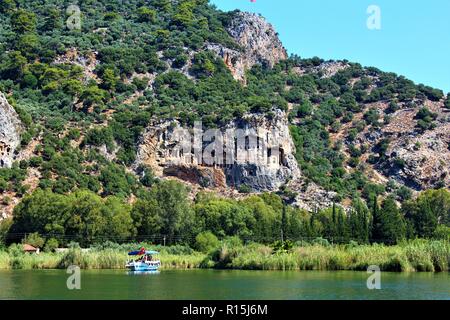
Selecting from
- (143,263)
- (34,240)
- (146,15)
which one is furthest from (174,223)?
(146,15)

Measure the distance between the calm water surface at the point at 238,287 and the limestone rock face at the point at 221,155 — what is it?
2555 inches

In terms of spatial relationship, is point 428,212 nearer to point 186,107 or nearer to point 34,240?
point 186,107

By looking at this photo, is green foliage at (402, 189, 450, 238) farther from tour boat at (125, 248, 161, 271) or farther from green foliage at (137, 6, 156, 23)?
green foliage at (137, 6, 156, 23)

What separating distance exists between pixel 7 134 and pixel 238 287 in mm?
70393

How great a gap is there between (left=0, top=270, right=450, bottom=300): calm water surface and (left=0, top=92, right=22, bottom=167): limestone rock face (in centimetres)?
5380

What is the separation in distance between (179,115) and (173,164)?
32.5 feet

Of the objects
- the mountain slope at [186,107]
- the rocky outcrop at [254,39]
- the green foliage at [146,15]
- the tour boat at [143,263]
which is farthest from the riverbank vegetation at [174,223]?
the green foliage at [146,15]

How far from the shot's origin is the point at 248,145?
406 feet

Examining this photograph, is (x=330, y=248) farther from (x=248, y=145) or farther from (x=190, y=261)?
(x=248, y=145)

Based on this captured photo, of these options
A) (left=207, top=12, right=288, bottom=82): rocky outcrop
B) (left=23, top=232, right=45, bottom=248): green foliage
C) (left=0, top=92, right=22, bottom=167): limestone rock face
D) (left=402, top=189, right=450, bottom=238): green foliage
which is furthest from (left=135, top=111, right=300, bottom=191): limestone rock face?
(left=207, top=12, right=288, bottom=82): rocky outcrop

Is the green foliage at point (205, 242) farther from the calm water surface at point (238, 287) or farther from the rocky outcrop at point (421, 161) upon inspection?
the rocky outcrop at point (421, 161)

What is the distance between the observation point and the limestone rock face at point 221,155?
395 feet

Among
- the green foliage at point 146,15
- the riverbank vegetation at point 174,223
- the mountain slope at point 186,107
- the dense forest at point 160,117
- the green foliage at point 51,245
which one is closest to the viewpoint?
the green foliage at point 51,245

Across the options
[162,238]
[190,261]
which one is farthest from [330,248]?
[162,238]
